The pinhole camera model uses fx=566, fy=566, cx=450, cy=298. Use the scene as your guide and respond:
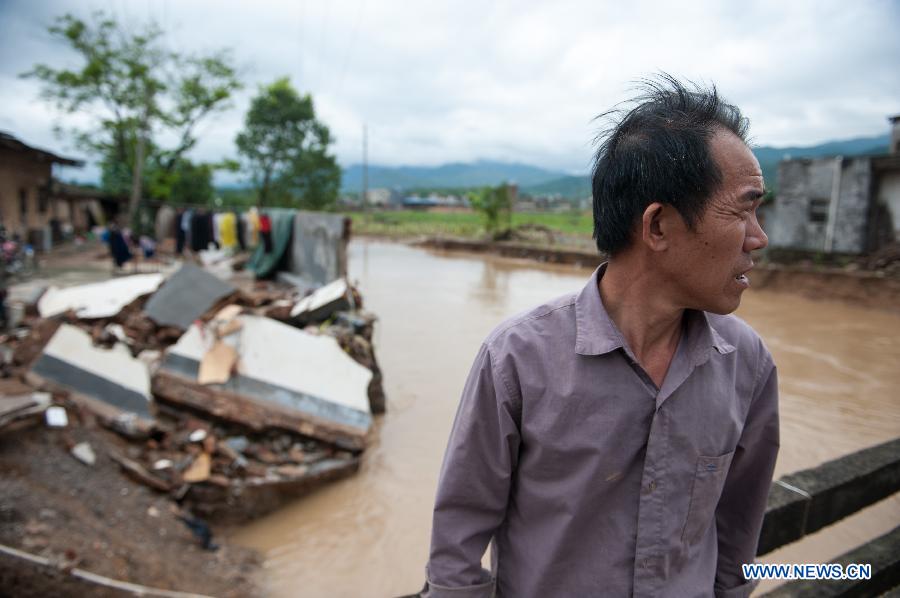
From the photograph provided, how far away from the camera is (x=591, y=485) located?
1120 millimetres

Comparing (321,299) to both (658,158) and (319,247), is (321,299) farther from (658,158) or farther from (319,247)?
(658,158)

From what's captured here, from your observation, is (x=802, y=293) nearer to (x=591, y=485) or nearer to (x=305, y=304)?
(x=305, y=304)

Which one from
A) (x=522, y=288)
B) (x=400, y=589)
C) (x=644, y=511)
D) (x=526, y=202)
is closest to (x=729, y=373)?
(x=644, y=511)

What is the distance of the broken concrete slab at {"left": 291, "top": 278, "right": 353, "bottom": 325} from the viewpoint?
686cm

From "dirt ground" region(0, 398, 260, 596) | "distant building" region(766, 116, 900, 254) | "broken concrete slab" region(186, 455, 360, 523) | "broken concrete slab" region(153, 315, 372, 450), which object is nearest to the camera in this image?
"dirt ground" region(0, 398, 260, 596)

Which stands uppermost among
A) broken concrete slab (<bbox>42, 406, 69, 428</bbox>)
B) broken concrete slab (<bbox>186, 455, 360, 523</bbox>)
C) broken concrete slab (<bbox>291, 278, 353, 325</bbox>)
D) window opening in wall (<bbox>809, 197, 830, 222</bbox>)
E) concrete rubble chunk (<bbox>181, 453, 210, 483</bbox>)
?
window opening in wall (<bbox>809, 197, 830, 222</bbox>)

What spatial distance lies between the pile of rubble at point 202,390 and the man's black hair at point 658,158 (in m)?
4.45

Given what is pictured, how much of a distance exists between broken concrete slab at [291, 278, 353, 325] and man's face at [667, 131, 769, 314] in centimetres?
612

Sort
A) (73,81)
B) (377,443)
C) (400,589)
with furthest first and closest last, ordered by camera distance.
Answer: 1. (73,81)
2. (377,443)
3. (400,589)

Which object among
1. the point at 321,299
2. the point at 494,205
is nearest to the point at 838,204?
the point at 494,205

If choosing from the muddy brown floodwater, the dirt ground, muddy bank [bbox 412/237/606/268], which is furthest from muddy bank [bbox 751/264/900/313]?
the dirt ground

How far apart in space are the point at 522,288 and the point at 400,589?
15660 millimetres

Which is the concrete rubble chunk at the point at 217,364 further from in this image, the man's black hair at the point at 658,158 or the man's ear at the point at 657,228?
the man's ear at the point at 657,228

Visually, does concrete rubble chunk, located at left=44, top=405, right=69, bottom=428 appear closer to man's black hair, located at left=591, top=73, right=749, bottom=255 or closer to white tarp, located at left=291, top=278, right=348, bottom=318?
white tarp, located at left=291, top=278, right=348, bottom=318
